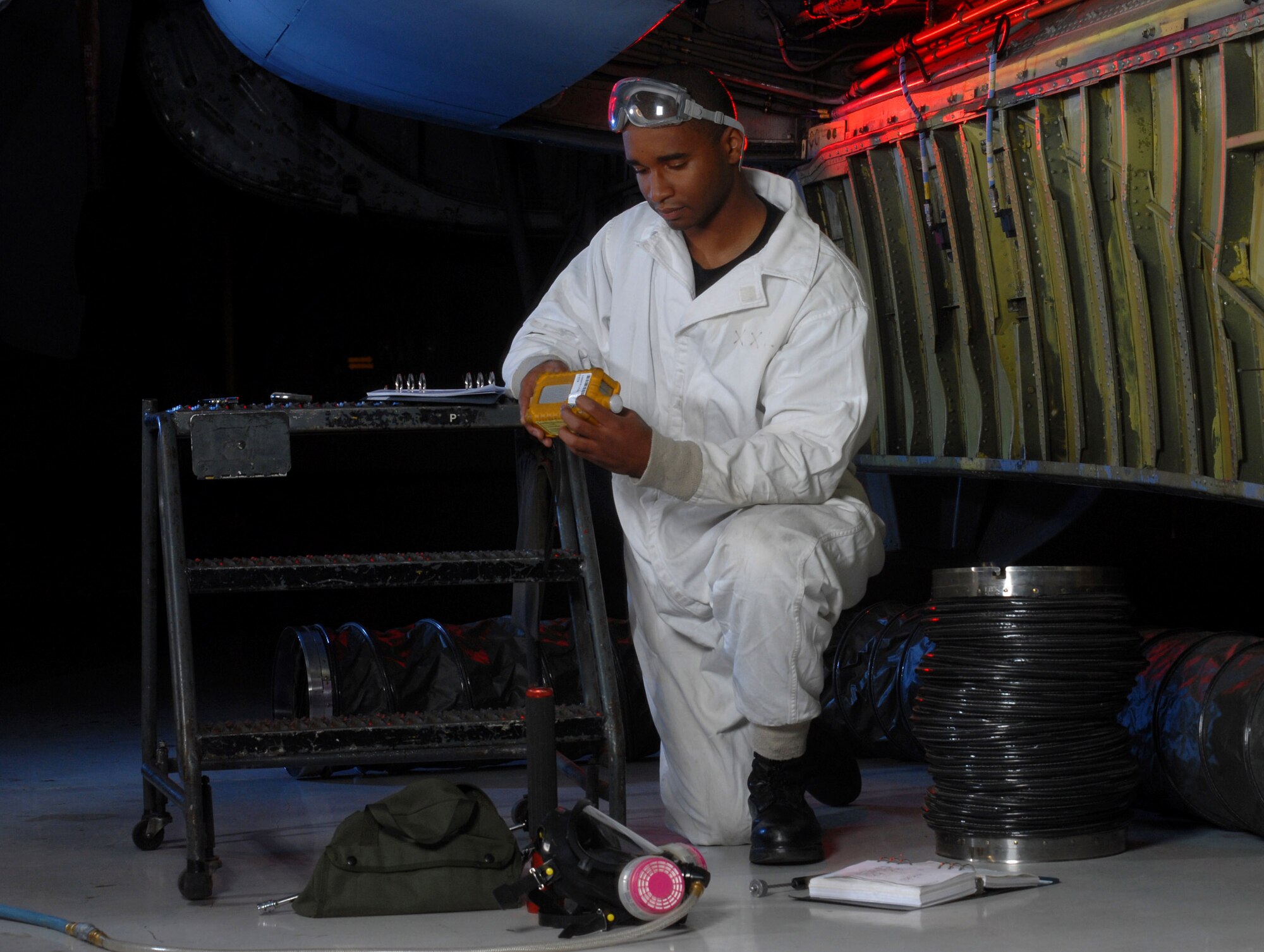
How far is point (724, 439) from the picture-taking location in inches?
105

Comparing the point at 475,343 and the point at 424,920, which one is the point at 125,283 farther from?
the point at 424,920

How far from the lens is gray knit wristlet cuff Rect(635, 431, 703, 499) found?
7.58 feet

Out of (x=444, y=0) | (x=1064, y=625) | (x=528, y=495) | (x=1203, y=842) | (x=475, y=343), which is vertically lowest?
(x=1203, y=842)

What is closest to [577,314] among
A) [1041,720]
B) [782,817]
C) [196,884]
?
[782,817]

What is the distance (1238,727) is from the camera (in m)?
2.38

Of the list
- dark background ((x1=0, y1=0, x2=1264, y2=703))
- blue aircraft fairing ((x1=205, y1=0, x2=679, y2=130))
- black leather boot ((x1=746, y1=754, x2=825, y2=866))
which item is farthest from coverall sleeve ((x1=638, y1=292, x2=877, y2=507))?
dark background ((x1=0, y1=0, x2=1264, y2=703))

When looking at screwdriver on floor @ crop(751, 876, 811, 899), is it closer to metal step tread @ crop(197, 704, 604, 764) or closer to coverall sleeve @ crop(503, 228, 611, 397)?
metal step tread @ crop(197, 704, 604, 764)

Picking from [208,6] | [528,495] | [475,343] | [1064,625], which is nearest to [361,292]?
[475,343]

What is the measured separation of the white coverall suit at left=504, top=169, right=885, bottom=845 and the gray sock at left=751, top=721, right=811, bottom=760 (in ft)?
0.10

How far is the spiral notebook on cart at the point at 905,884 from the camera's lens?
203cm

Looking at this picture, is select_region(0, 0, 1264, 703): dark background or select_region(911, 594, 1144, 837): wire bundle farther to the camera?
select_region(0, 0, 1264, 703): dark background

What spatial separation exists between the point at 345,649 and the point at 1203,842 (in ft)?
A: 6.57

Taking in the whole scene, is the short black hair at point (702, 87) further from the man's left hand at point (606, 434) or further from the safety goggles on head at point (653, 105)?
the man's left hand at point (606, 434)

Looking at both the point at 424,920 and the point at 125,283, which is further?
the point at 125,283
